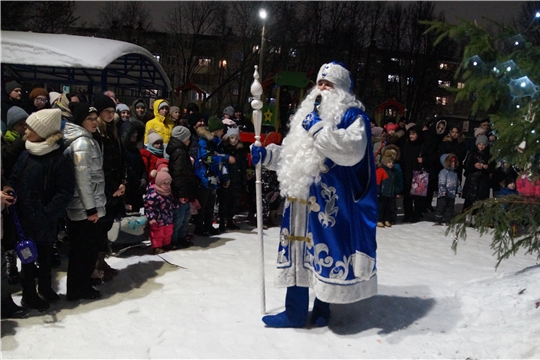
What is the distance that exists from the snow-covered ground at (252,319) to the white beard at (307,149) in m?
1.26

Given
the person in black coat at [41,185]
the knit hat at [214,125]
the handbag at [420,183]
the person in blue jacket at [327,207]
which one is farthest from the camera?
the handbag at [420,183]

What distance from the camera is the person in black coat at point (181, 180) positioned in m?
6.60

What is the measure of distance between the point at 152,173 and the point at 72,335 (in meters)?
2.75

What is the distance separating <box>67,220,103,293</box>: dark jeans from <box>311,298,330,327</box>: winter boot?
7.33 ft

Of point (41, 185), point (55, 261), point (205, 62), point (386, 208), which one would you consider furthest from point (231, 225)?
point (205, 62)

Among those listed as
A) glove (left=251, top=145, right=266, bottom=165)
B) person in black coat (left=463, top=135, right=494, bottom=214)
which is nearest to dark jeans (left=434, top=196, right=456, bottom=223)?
person in black coat (left=463, top=135, right=494, bottom=214)

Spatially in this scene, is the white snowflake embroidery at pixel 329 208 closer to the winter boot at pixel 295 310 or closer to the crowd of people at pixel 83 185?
the winter boot at pixel 295 310

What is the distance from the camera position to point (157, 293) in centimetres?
510

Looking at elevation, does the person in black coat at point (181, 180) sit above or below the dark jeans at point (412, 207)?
above

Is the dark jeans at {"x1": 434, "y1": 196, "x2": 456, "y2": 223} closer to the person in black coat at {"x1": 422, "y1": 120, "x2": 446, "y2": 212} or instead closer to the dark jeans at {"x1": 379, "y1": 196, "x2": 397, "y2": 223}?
the person in black coat at {"x1": 422, "y1": 120, "x2": 446, "y2": 212}

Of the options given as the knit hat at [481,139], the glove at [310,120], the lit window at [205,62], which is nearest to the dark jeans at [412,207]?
the knit hat at [481,139]

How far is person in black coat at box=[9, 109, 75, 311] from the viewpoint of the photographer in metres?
4.31

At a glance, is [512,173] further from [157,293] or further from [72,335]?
[72,335]

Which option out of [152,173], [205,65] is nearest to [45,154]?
[152,173]
